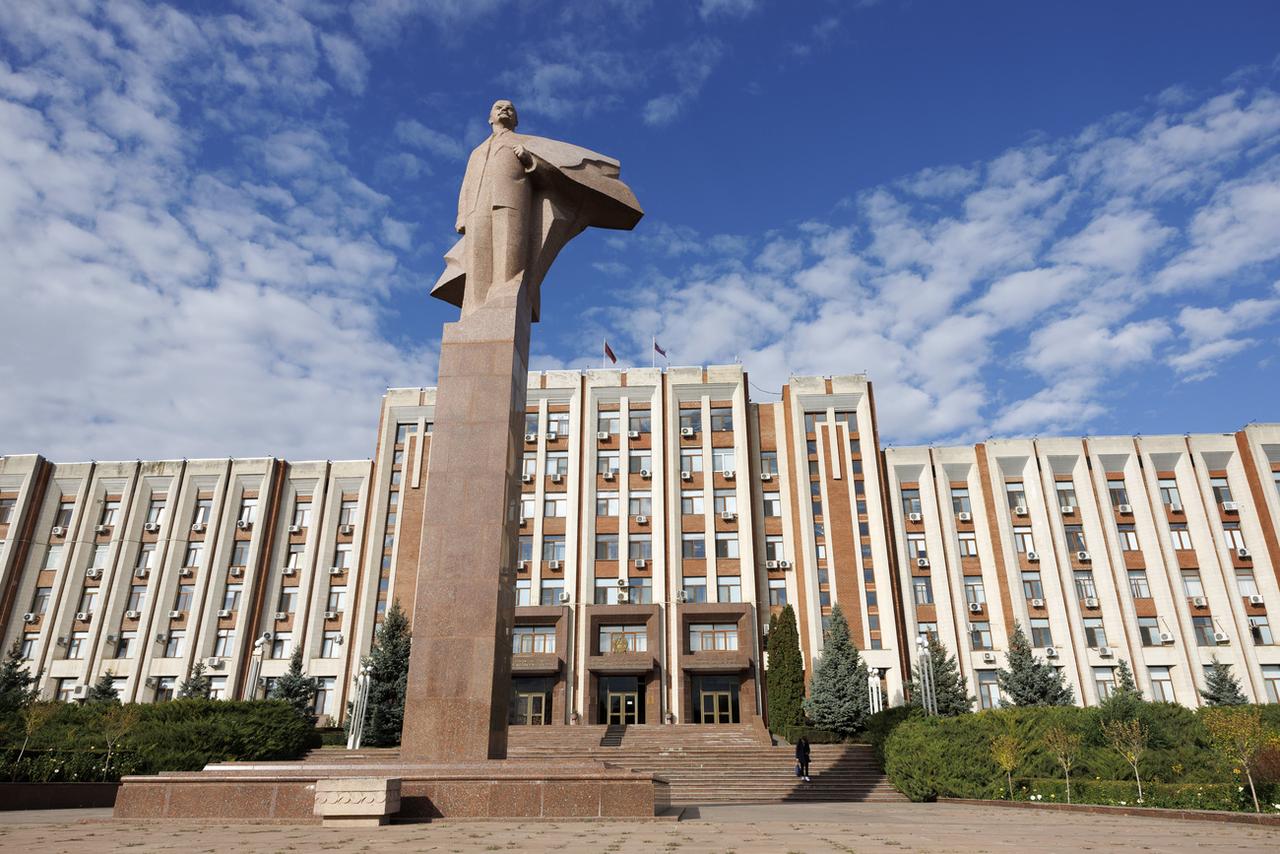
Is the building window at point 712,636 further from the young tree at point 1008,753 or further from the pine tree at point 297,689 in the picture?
the young tree at point 1008,753

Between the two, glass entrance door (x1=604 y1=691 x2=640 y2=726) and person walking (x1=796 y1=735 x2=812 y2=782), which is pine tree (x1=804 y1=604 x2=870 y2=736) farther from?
person walking (x1=796 y1=735 x2=812 y2=782)

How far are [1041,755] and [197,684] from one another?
3471 cm

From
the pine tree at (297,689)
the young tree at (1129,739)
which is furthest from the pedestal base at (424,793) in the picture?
the pine tree at (297,689)

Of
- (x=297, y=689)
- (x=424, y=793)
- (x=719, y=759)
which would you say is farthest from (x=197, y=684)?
(x=424, y=793)

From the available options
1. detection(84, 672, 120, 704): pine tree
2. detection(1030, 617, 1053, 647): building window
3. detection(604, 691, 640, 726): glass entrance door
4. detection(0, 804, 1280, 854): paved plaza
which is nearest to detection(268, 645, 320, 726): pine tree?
detection(84, 672, 120, 704): pine tree

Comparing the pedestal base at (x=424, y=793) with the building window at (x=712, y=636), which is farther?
the building window at (x=712, y=636)

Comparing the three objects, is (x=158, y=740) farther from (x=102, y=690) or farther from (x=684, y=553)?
(x=684, y=553)

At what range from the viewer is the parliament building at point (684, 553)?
34.7 metres

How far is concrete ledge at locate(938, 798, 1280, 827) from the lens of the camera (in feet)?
34.2

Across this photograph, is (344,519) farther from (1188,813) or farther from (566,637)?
(1188,813)

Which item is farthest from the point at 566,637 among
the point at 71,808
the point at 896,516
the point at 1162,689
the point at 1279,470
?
the point at 1279,470

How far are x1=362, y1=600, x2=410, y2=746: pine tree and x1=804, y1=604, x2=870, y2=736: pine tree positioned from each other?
15.1m

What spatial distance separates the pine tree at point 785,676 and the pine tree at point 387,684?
13956mm

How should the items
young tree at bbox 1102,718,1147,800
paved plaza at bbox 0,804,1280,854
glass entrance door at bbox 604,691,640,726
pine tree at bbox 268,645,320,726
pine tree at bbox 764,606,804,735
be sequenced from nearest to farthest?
paved plaza at bbox 0,804,1280,854
young tree at bbox 1102,718,1147,800
pine tree at bbox 764,606,804,735
glass entrance door at bbox 604,691,640,726
pine tree at bbox 268,645,320,726
